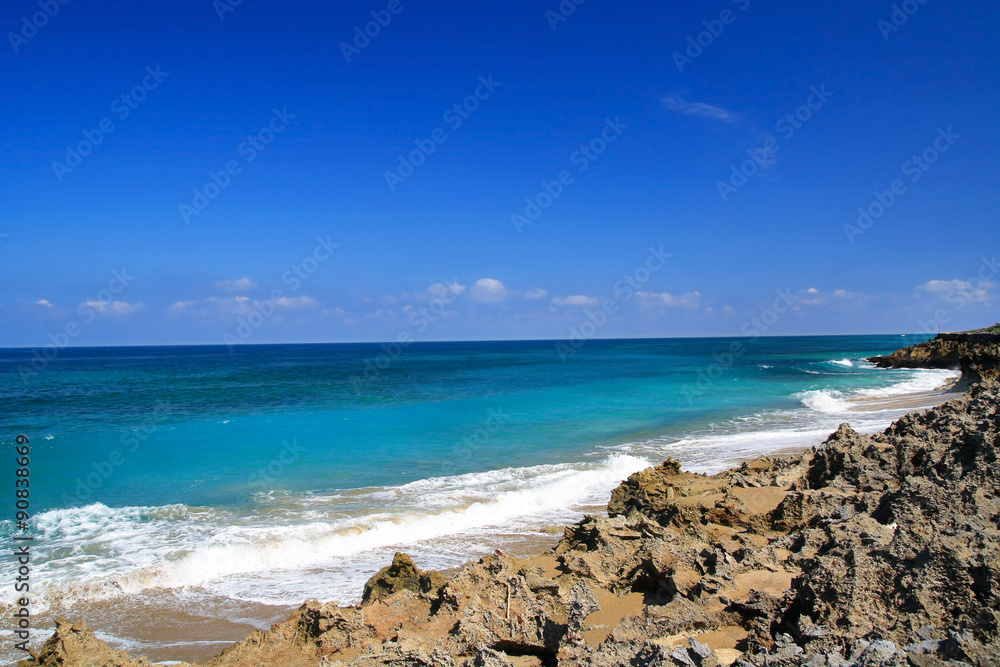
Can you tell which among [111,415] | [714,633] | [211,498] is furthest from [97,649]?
[111,415]

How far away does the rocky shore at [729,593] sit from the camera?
3.72 m

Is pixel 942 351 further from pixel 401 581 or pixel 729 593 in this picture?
pixel 401 581

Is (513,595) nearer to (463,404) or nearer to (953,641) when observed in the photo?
(953,641)

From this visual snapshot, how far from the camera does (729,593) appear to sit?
497 cm

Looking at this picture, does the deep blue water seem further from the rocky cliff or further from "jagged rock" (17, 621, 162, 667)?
the rocky cliff

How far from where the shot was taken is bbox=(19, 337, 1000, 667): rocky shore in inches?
146

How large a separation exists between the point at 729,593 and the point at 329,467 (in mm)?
13759

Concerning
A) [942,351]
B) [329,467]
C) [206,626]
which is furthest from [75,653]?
[942,351]

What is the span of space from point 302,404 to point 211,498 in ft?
61.5

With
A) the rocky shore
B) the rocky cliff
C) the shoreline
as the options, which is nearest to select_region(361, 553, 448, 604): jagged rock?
the rocky shore

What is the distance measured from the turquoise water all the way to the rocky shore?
285 centimetres

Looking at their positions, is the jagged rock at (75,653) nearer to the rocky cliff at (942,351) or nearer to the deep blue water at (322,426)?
the deep blue water at (322,426)

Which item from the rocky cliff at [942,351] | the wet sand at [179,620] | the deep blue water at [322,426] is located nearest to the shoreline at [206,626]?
the wet sand at [179,620]

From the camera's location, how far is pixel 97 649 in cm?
496
